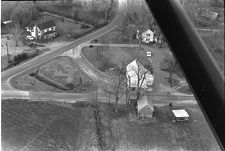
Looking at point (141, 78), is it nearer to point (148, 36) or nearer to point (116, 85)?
point (116, 85)

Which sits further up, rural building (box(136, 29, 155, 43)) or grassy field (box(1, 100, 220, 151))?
rural building (box(136, 29, 155, 43))

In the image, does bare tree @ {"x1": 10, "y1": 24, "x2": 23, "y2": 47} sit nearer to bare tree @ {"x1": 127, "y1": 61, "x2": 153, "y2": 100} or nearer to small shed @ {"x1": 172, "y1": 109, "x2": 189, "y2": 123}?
bare tree @ {"x1": 127, "y1": 61, "x2": 153, "y2": 100}

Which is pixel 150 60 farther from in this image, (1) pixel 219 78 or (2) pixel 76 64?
(1) pixel 219 78

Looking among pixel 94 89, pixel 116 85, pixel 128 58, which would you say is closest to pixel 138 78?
pixel 116 85

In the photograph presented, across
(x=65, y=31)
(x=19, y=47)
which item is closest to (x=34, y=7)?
(x=65, y=31)

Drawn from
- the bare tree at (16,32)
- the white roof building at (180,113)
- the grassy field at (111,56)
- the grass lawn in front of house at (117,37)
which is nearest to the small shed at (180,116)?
the white roof building at (180,113)

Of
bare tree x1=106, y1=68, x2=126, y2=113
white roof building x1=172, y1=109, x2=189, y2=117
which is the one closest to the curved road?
bare tree x1=106, y1=68, x2=126, y2=113
